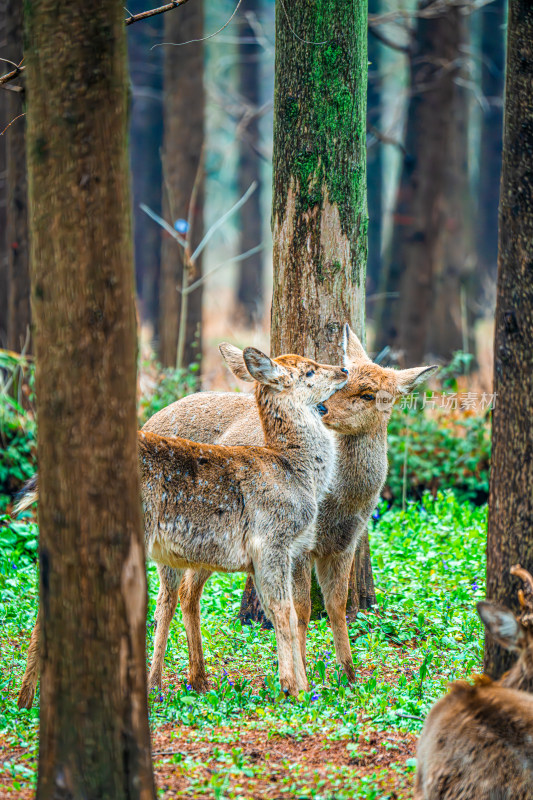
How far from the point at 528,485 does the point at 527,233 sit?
1.25 meters

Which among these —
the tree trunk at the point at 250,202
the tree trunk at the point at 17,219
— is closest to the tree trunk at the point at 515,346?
the tree trunk at the point at 17,219

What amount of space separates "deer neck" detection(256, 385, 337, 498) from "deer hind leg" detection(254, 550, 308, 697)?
63 centimetres

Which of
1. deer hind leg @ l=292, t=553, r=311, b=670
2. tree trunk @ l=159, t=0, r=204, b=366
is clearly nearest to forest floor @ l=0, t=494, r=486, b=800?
deer hind leg @ l=292, t=553, r=311, b=670

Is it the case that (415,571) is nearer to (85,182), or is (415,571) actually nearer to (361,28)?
(361,28)

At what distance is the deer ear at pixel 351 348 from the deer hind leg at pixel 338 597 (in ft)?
4.84

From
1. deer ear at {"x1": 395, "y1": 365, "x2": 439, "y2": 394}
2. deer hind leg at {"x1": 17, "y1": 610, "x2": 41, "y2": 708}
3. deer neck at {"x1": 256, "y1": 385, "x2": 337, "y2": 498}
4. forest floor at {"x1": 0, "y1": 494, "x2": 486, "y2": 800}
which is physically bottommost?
forest floor at {"x1": 0, "y1": 494, "x2": 486, "y2": 800}

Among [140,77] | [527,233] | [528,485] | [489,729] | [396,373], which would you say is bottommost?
[489,729]

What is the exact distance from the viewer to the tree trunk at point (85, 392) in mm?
3350

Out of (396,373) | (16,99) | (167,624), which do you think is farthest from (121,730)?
(16,99)

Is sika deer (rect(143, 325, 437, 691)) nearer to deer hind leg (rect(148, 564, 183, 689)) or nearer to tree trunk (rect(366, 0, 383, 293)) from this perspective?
deer hind leg (rect(148, 564, 183, 689))

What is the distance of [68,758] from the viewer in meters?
3.42

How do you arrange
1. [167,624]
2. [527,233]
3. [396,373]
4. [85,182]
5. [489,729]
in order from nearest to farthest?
[85,182] < [489,729] < [527,233] < [167,624] < [396,373]

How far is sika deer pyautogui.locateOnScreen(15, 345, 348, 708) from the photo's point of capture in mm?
5484

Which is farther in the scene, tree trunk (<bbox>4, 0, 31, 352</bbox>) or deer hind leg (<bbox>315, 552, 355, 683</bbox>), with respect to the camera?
tree trunk (<bbox>4, 0, 31, 352</bbox>)
